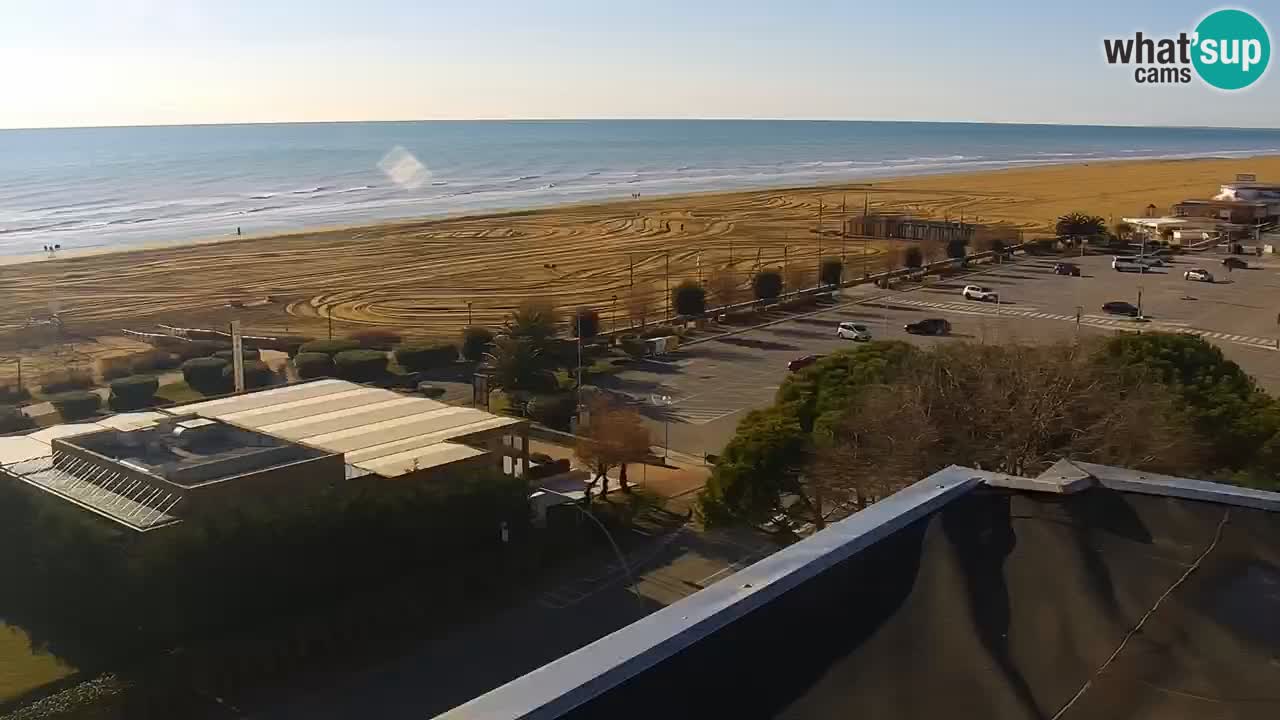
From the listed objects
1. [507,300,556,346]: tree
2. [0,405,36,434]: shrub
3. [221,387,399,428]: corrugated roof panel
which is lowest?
[0,405,36,434]: shrub

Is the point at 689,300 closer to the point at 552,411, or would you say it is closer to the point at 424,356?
the point at 424,356

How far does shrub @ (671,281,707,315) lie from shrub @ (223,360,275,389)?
44.7 feet

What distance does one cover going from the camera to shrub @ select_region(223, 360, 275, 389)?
92.5ft

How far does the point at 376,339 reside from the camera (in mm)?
34500

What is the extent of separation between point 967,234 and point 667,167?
82161mm

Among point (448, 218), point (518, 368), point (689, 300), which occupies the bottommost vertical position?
point (518, 368)

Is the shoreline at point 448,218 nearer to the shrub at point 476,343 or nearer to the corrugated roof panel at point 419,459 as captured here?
the shrub at point 476,343

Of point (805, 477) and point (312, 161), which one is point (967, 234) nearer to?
point (805, 477)

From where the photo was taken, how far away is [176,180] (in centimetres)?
11262

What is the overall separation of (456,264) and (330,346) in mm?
20249

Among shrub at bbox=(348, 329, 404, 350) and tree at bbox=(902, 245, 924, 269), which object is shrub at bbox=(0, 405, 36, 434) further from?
tree at bbox=(902, 245, 924, 269)

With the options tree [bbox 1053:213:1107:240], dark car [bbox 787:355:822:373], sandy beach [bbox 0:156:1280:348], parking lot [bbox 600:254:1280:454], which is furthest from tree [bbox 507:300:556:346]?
tree [bbox 1053:213:1107:240]

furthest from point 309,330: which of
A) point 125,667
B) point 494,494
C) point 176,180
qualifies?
point 176,180

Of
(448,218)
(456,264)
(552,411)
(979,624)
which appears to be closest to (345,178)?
(448,218)
